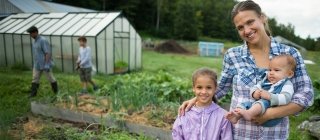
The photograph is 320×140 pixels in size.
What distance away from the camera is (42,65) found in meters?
8.16

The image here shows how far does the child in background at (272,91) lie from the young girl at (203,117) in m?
0.32

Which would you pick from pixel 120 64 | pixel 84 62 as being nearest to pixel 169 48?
pixel 120 64

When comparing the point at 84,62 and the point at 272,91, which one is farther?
the point at 84,62

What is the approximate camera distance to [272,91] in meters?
1.88

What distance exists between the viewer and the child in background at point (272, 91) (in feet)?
5.96

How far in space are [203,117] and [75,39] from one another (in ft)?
38.1

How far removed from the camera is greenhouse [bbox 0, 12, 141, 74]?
1324 centimetres

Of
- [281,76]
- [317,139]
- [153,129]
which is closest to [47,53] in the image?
[153,129]

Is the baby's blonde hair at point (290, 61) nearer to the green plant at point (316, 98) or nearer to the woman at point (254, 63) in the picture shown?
the woman at point (254, 63)

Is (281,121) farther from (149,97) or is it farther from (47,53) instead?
(47,53)

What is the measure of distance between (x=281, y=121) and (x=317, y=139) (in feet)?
11.9

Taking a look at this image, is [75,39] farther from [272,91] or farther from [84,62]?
[272,91]

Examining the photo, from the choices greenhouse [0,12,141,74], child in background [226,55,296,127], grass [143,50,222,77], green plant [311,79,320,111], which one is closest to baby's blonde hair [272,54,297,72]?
child in background [226,55,296,127]

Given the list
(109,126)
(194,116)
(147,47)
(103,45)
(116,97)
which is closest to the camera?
(194,116)
